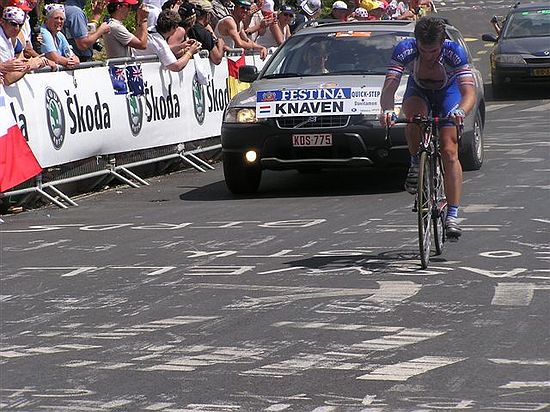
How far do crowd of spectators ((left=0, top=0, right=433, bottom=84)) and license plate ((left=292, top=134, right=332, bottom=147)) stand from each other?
2.59m

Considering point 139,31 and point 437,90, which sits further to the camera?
point 139,31

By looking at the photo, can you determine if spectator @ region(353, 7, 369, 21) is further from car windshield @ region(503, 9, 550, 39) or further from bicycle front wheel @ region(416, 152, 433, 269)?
bicycle front wheel @ region(416, 152, 433, 269)

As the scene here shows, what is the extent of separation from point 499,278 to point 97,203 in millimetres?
6642

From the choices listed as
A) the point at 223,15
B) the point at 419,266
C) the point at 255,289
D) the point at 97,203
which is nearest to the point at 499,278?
the point at 419,266

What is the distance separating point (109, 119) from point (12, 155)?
2.30m

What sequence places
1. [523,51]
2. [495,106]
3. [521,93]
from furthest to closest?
[521,93] → [523,51] → [495,106]

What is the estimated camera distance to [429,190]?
10094 millimetres

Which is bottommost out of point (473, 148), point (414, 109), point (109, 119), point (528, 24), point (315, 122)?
point (528, 24)

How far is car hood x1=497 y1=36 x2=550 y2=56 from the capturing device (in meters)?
27.5

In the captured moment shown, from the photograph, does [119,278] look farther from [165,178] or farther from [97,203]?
[165,178]

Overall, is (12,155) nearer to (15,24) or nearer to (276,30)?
(15,24)

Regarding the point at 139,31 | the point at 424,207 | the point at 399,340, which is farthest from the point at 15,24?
the point at 399,340

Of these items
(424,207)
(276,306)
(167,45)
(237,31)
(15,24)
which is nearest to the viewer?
(276,306)

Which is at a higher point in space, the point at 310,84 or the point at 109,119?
the point at 310,84
